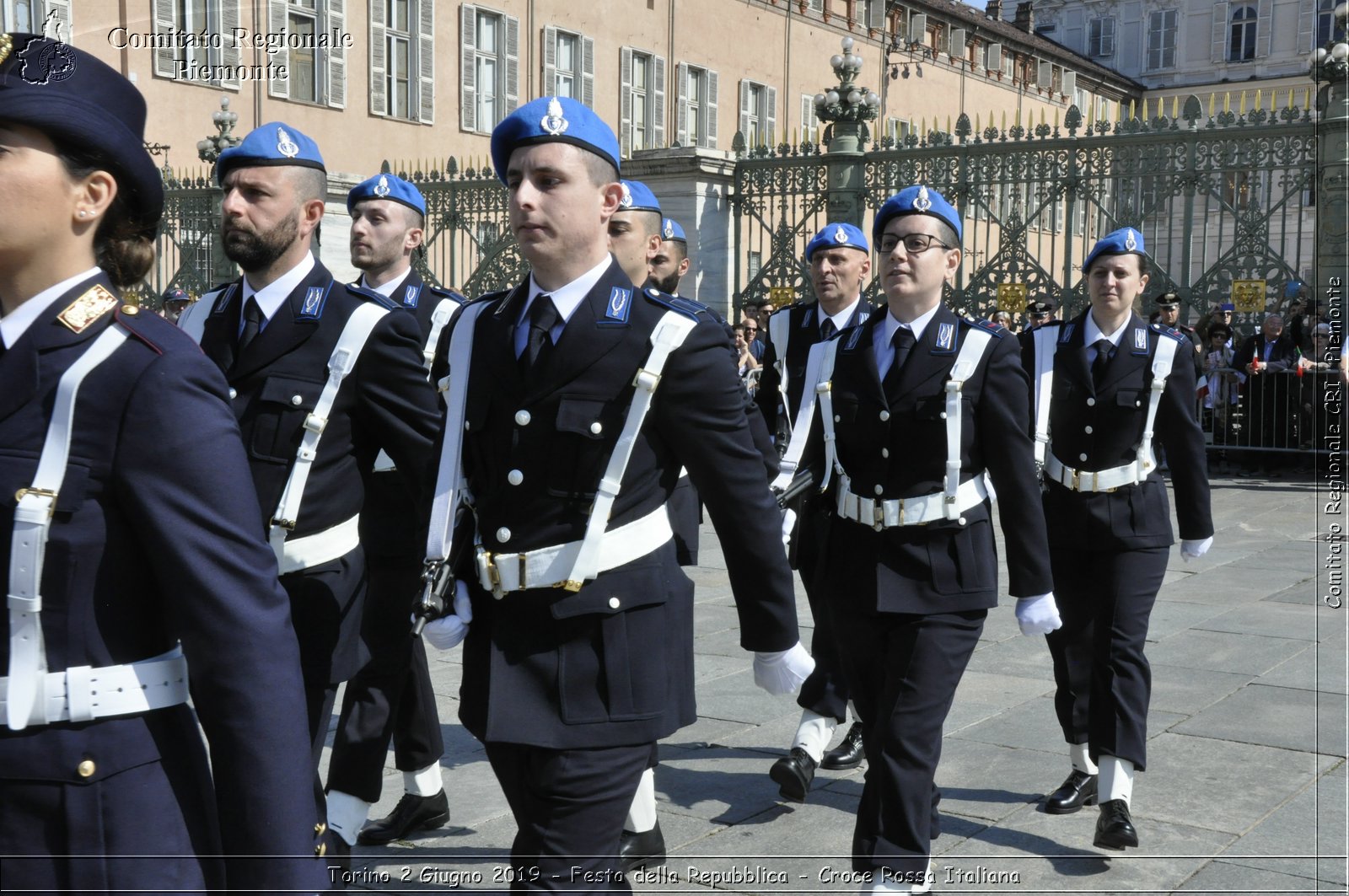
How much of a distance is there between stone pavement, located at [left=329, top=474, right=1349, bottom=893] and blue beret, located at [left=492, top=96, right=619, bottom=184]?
1.61 metres

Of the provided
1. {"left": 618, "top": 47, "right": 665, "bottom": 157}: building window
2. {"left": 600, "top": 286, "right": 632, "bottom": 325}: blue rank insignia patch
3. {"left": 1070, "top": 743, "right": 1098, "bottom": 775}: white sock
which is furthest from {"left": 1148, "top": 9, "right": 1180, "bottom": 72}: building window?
{"left": 600, "top": 286, "right": 632, "bottom": 325}: blue rank insignia patch

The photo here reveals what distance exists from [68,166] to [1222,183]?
617 inches

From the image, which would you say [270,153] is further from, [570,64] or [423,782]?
[570,64]

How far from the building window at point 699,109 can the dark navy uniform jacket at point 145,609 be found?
3099 centimetres

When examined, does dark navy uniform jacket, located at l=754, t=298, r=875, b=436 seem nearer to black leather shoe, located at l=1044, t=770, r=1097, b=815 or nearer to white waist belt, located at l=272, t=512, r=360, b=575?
black leather shoe, located at l=1044, t=770, r=1097, b=815

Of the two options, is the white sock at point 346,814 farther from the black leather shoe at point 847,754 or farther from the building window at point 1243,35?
the building window at point 1243,35

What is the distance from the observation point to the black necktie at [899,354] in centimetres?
439

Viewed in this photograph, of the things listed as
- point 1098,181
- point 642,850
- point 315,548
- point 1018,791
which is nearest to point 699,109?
point 1098,181

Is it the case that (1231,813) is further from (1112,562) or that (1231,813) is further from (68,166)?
(68,166)

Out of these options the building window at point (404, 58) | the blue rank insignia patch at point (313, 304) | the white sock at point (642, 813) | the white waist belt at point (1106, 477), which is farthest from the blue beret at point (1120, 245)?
the building window at point (404, 58)

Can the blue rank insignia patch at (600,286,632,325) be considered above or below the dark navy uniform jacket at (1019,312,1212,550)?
above

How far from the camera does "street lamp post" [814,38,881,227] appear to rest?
681 inches

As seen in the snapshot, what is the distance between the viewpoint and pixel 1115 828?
4582mm

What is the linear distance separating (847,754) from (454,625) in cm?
295
